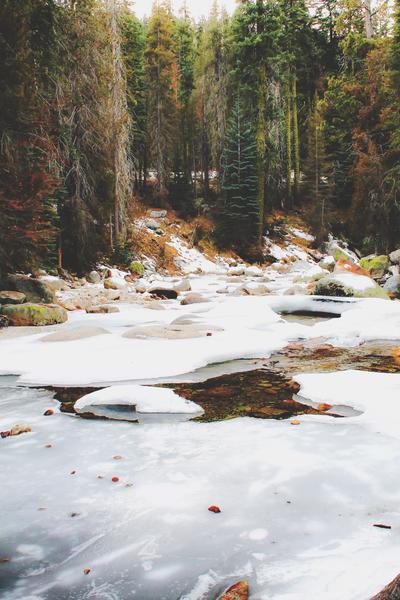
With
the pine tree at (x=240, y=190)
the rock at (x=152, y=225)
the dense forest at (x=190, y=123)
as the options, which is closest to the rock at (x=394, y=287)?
the dense forest at (x=190, y=123)

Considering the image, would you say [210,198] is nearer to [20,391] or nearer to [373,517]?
[20,391]

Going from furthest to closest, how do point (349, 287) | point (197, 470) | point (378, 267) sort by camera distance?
1. point (378, 267)
2. point (349, 287)
3. point (197, 470)

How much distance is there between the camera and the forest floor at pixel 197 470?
64.2 inches

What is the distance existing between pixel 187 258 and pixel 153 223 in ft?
10.1

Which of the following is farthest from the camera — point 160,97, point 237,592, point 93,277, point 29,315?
point 160,97

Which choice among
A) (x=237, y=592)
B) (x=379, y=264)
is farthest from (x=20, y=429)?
(x=379, y=264)

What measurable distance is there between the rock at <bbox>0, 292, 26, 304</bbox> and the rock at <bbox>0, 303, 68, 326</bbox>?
36cm

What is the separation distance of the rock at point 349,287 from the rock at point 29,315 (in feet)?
20.6

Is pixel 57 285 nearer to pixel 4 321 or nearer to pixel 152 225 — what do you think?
pixel 4 321

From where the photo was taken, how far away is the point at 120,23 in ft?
53.9

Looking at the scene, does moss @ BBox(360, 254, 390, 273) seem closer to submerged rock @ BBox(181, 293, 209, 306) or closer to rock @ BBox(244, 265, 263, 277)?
rock @ BBox(244, 265, 263, 277)

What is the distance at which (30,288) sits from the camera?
912 cm

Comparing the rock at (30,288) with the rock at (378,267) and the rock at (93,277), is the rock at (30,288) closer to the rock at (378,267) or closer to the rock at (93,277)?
the rock at (93,277)

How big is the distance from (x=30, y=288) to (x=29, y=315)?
1895mm
